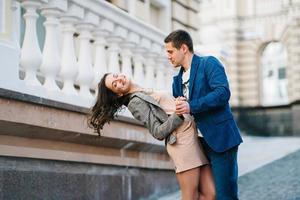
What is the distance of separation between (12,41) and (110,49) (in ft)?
5.35

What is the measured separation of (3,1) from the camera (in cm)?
446

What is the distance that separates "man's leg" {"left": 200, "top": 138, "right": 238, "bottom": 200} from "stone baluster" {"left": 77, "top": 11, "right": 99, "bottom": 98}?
2.08 metres

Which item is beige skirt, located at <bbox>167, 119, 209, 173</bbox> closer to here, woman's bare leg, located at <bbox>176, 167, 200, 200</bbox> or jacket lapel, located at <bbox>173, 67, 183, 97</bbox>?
woman's bare leg, located at <bbox>176, 167, 200, 200</bbox>

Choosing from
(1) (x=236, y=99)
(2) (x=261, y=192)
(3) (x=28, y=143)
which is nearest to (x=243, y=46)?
(1) (x=236, y=99)

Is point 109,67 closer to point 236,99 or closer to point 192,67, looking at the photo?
point 192,67

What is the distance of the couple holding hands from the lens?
3.54 metres

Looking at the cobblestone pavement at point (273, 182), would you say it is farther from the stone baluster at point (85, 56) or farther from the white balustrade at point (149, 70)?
the stone baluster at point (85, 56)

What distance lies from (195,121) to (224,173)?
1.20 feet

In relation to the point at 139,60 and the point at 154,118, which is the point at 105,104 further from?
the point at 139,60

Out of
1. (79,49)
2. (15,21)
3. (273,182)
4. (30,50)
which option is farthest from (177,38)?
(273,182)

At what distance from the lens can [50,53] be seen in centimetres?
483

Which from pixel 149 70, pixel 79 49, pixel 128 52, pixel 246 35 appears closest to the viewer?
pixel 79 49

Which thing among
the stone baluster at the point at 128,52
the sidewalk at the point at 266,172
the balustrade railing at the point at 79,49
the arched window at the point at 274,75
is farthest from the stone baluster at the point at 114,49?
the arched window at the point at 274,75

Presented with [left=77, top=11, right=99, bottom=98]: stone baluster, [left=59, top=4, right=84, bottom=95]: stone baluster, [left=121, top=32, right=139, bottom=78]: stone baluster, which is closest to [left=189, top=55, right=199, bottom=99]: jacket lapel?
[left=59, top=4, right=84, bottom=95]: stone baluster
